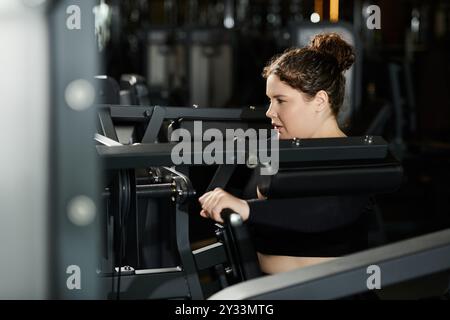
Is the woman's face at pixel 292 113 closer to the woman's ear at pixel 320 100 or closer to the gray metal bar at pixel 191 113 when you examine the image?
the woman's ear at pixel 320 100

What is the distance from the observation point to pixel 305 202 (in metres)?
1.62

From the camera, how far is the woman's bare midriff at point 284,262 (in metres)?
1.75

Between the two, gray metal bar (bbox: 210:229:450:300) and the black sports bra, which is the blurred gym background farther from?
the black sports bra

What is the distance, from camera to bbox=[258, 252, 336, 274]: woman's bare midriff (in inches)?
69.0

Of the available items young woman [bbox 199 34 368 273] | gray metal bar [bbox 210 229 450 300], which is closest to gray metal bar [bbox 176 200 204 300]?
young woman [bbox 199 34 368 273]

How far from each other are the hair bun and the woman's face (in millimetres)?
140

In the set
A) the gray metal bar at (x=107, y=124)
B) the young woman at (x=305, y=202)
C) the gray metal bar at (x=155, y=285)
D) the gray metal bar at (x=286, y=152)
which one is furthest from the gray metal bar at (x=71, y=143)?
the gray metal bar at (x=107, y=124)

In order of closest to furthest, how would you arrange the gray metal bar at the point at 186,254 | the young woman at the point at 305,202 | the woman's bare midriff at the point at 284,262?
the young woman at the point at 305,202 → the woman's bare midriff at the point at 284,262 → the gray metal bar at the point at 186,254

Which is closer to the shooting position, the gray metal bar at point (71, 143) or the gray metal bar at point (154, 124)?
the gray metal bar at point (71, 143)

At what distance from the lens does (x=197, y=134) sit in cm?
250
